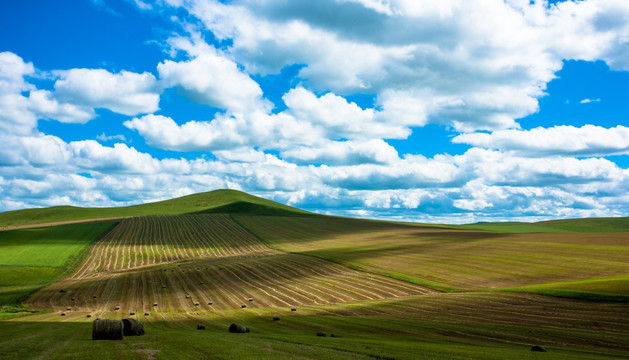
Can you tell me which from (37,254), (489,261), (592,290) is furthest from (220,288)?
(37,254)

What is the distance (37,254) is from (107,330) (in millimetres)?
84669

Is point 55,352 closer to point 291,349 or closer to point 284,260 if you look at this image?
point 291,349

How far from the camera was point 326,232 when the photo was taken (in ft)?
465

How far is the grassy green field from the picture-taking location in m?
21.2

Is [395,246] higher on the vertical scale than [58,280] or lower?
higher

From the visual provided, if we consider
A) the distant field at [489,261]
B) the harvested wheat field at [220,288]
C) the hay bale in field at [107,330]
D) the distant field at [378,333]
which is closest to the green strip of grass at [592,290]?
the distant field at [489,261]

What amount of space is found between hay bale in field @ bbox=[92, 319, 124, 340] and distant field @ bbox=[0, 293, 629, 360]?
0.63m

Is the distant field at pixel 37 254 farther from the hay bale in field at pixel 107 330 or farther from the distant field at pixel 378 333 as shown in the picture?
the hay bale in field at pixel 107 330

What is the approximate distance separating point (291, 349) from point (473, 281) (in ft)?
133

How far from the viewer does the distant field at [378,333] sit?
736 inches

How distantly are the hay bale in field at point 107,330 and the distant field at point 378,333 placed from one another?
63 cm

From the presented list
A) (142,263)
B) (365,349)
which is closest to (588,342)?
(365,349)

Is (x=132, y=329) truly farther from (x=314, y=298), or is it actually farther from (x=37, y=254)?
(x=37, y=254)

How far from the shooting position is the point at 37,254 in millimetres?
89750
